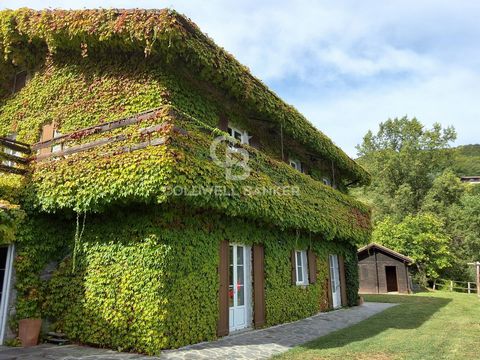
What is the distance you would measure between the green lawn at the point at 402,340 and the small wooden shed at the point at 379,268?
48.4ft

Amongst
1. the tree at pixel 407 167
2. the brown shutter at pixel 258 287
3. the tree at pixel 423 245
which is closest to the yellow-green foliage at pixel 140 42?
the brown shutter at pixel 258 287

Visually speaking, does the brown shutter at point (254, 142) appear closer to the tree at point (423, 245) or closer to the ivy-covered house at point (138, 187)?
the ivy-covered house at point (138, 187)

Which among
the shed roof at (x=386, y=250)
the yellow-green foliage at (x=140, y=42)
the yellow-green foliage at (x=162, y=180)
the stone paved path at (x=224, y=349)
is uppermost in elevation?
the yellow-green foliage at (x=140, y=42)

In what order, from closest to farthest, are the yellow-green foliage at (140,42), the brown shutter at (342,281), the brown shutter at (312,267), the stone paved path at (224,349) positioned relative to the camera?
1. the stone paved path at (224,349)
2. the yellow-green foliage at (140,42)
3. the brown shutter at (312,267)
4. the brown shutter at (342,281)

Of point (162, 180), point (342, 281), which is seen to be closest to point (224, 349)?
point (162, 180)

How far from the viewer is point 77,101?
10.9 m

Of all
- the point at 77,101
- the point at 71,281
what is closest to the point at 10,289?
the point at 71,281

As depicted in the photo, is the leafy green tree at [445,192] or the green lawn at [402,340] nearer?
the green lawn at [402,340]

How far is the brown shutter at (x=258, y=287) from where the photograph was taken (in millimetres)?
10812

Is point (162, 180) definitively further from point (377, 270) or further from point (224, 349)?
point (377, 270)

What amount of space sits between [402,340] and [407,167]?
3816 centimetres

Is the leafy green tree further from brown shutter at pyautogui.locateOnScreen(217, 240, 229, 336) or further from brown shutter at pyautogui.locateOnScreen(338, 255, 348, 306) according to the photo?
brown shutter at pyautogui.locateOnScreen(217, 240, 229, 336)

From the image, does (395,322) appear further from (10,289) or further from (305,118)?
(10,289)

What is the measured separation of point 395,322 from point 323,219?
4192mm
